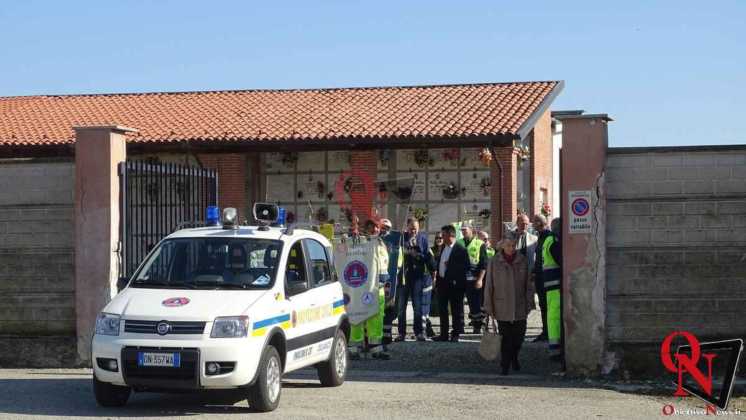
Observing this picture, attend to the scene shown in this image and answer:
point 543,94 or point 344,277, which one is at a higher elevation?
point 543,94

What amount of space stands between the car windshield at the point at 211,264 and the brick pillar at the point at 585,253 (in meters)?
3.96

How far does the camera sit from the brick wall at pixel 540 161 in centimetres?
3390

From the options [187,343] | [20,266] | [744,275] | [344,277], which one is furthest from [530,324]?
[187,343]

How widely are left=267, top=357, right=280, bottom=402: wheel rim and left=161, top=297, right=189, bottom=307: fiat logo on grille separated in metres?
0.95

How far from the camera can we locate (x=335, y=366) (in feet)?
40.1

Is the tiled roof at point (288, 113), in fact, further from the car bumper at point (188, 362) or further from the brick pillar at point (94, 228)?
the car bumper at point (188, 362)

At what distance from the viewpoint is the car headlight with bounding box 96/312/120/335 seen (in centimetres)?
1027

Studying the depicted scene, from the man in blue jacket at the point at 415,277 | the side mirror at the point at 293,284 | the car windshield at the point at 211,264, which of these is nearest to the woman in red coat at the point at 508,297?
the man in blue jacket at the point at 415,277

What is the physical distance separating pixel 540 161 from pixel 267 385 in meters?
26.1

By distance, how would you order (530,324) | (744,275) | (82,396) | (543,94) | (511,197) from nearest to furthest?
(82,396)
(744,275)
(530,324)
(511,197)
(543,94)

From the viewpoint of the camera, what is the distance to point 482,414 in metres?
10.5

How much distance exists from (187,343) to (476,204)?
69.2 ft

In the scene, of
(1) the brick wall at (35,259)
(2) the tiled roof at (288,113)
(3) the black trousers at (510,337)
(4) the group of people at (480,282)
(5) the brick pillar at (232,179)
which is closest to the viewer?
(3) the black trousers at (510,337)

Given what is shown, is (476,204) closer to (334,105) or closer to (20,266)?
(334,105)
